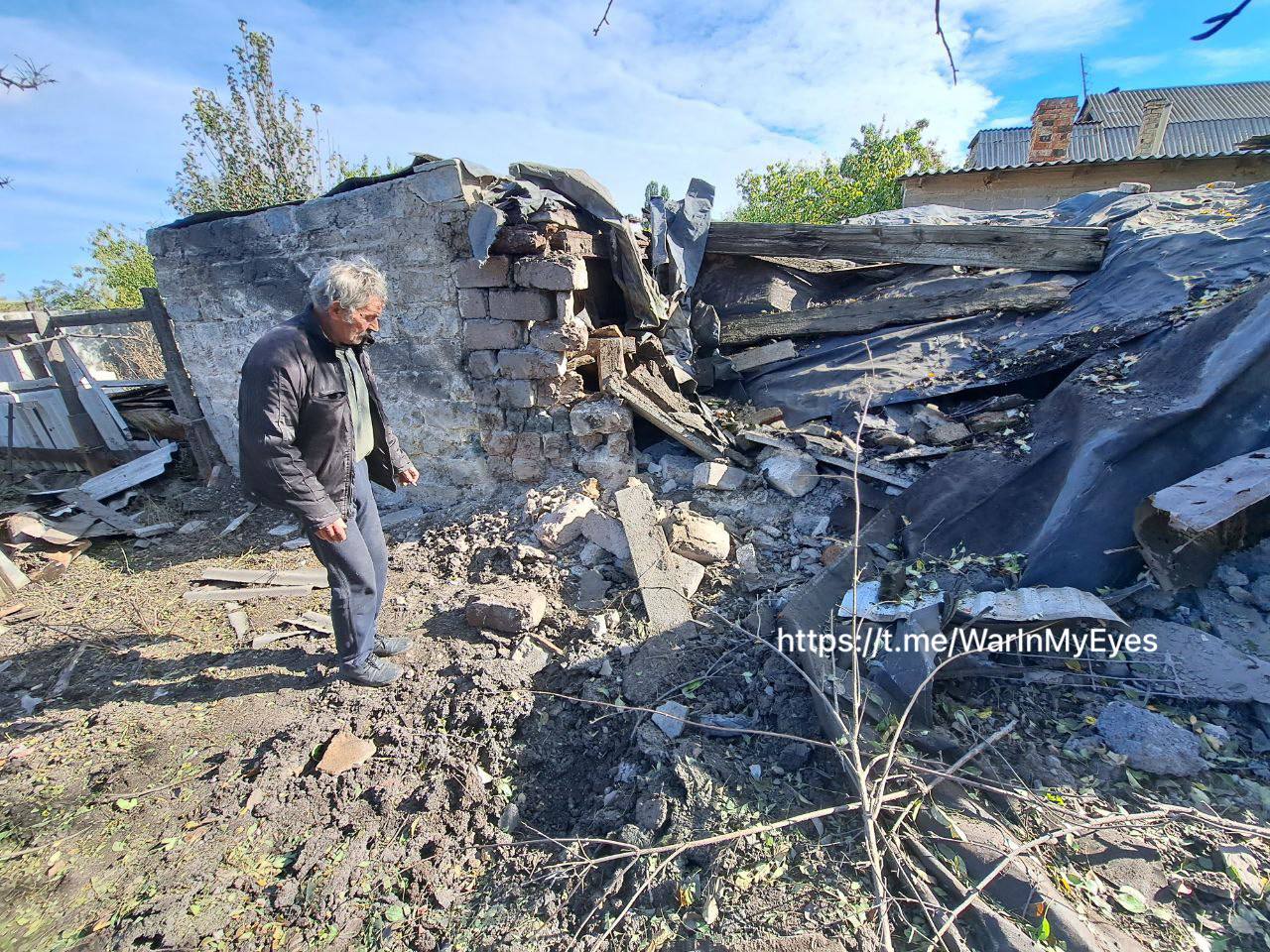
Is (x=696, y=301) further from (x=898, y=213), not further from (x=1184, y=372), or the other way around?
(x=1184, y=372)

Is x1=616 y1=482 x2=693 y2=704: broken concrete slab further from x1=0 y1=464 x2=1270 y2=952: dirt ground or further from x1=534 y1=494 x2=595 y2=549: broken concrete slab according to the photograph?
x1=534 y1=494 x2=595 y2=549: broken concrete slab

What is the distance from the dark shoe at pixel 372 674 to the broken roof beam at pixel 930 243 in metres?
4.37

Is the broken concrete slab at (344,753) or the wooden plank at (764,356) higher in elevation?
the wooden plank at (764,356)

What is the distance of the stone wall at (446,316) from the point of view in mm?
3967

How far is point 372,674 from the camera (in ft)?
9.48

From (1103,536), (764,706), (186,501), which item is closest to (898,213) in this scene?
(1103,536)

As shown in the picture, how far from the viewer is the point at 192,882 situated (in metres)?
2.05

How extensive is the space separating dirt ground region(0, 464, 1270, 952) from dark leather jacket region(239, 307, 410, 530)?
105cm

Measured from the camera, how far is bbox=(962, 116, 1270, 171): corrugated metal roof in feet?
58.8

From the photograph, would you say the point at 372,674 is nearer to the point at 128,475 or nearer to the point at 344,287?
the point at 344,287

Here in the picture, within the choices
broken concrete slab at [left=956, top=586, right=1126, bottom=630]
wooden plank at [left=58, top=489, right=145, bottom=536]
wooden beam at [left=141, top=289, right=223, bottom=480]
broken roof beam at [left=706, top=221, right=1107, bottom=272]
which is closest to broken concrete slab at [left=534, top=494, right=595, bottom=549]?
broken concrete slab at [left=956, top=586, right=1126, bottom=630]

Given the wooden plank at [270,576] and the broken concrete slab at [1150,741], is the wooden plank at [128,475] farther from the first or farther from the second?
the broken concrete slab at [1150,741]

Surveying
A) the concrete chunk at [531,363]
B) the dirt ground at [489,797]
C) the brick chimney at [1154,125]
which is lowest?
the dirt ground at [489,797]

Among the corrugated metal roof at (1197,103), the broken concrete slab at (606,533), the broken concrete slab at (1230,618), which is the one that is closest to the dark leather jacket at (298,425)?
the broken concrete slab at (606,533)
